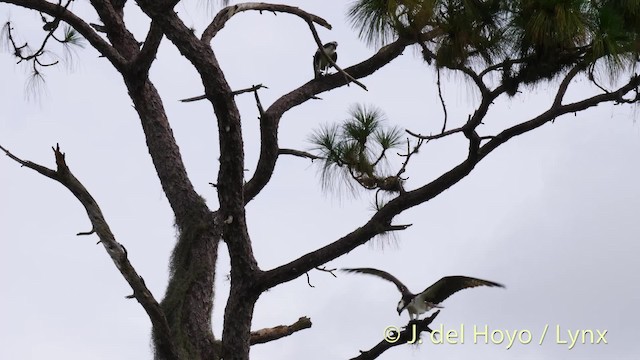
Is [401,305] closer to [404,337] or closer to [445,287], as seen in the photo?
[445,287]

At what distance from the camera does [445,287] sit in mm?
5289

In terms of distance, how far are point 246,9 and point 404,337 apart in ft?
6.16

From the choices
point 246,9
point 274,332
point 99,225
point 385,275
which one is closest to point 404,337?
point 385,275

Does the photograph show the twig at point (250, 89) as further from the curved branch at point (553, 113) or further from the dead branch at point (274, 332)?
the dead branch at point (274, 332)

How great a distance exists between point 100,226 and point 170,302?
81cm

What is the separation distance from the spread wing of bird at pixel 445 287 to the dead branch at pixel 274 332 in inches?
25.9

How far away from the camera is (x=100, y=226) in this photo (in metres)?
4.57

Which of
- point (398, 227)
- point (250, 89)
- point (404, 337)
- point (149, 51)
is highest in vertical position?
point (149, 51)

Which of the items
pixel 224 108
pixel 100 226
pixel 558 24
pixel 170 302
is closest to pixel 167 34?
pixel 224 108

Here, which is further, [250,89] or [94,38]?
[94,38]

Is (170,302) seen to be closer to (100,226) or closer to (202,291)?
(202,291)

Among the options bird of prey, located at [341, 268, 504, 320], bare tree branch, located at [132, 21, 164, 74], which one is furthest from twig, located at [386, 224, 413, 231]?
bare tree branch, located at [132, 21, 164, 74]

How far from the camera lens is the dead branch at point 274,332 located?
5.59 meters

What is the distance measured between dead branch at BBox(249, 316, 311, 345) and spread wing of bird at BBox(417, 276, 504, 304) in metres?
0.66
